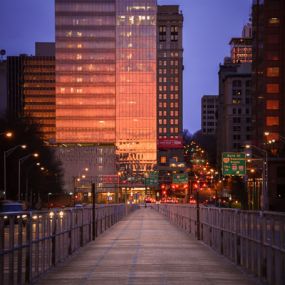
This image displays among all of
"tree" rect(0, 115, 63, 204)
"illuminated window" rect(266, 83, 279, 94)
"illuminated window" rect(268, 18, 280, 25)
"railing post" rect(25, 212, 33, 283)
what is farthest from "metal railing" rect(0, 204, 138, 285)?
"illuminated window" rect(268, 18, 280, 25)

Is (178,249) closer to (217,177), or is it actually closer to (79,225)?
(79,225)

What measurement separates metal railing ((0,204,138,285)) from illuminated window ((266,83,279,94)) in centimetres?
11729

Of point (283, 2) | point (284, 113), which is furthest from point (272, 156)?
point (283, 2)

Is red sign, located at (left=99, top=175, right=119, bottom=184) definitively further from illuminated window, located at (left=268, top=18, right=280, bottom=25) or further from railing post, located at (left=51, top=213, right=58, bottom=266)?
railing post, located at (left=51, top=213, right=58, bottom=266)

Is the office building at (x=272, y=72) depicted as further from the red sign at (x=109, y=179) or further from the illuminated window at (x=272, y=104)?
the red sign at (x=109, y=179)

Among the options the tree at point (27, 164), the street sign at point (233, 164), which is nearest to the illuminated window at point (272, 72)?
the tree at point (27, 164)

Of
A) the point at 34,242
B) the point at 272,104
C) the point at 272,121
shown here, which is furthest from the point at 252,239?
the point at 272,121

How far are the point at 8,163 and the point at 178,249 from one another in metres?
67.4

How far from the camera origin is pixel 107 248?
95.7 ft

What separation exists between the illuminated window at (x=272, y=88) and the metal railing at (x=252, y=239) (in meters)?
114

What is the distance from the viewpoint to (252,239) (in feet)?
61.4

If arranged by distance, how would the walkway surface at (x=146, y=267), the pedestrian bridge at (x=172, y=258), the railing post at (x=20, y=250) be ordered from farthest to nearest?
the walkway surface at (x=146, y=267), the pedestrian bridge at (x=172, y=258), the railing post at (x=20, y=250)

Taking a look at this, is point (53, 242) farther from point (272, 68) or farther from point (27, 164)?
point (272, 68)

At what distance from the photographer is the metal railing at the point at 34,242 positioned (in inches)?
587
